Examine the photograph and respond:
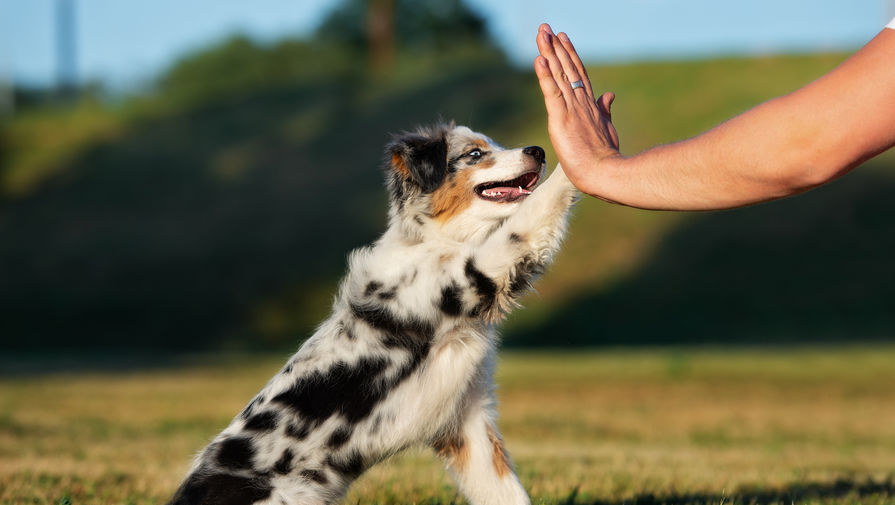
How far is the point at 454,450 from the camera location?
15.7 feet

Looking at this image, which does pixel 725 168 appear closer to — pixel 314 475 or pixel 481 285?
pixel 481 285

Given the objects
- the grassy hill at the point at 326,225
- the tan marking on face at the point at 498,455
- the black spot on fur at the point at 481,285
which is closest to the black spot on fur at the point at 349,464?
the tan marking on face at the point at 498,455

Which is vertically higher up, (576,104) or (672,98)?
(576,104)

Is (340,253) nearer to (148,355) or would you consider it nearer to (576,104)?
(148,355)

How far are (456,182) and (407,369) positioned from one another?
115cm

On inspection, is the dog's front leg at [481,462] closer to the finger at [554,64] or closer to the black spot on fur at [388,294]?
the black spot on fur at [388,294]

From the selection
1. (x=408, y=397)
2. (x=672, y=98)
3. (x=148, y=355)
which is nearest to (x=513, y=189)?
(x=408, y=397)

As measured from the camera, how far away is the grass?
20.3 feet

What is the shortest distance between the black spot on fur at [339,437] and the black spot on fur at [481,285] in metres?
0.78

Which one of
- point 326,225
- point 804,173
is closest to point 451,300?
point 804,173

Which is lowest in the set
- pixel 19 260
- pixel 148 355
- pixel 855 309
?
pixel 855 309

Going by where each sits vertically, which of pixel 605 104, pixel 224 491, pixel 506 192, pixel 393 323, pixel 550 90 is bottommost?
pixel 224 491

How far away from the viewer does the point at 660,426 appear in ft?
40.0

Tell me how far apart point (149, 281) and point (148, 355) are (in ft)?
16.6
